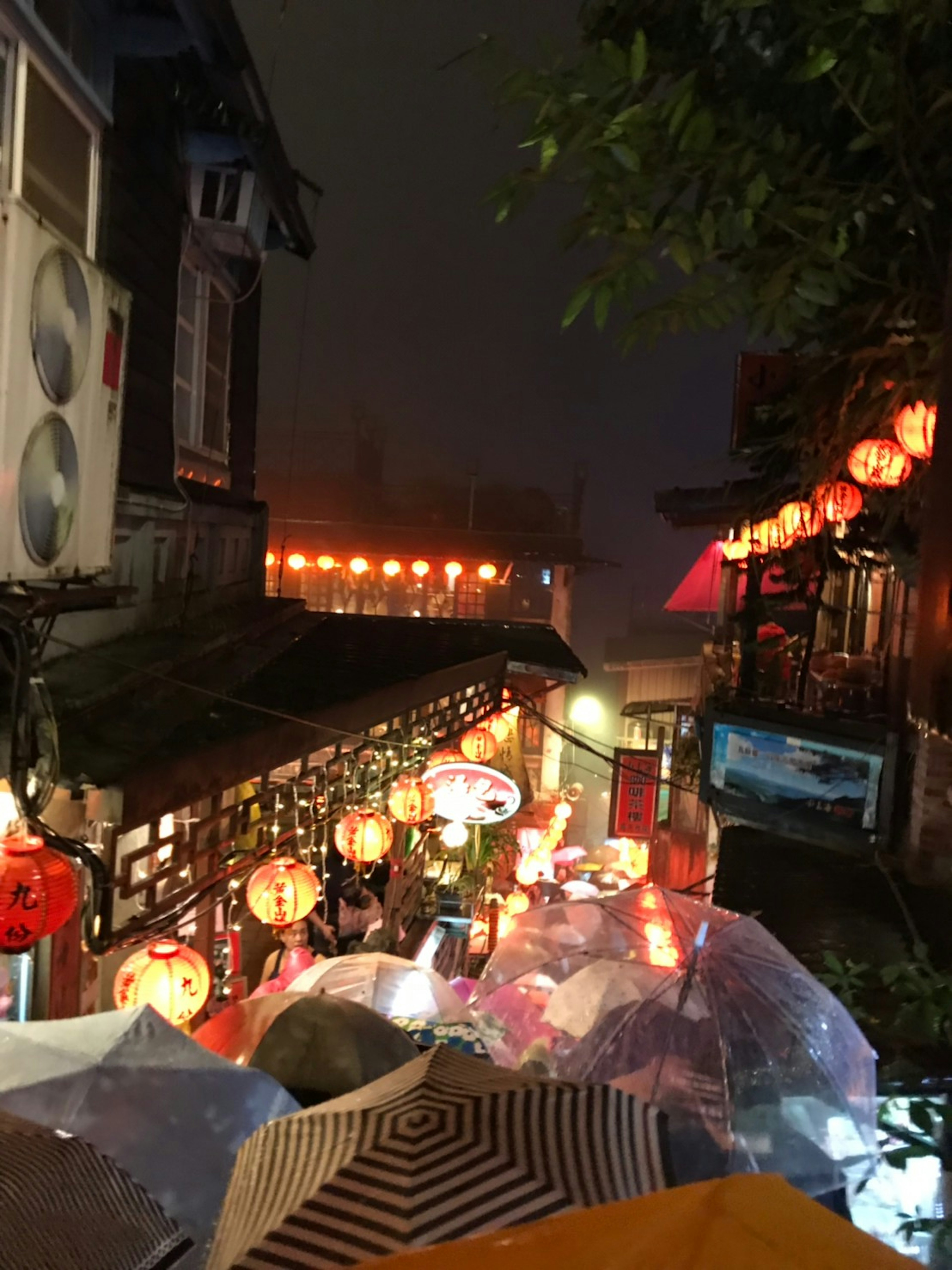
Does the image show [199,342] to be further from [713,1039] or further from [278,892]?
[713,1039]

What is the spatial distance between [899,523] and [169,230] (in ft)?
26.3

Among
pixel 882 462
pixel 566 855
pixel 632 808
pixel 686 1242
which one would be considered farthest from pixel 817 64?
pixel 566 855

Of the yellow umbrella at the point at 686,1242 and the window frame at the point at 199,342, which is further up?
the window frame at the point at 199,342

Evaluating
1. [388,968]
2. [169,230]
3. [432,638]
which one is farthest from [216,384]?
[388,968]

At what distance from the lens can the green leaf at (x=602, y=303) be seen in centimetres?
455

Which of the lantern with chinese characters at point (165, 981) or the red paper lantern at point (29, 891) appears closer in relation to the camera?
the red paper lantern at point (29, 891)

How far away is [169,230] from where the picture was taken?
30.0ft

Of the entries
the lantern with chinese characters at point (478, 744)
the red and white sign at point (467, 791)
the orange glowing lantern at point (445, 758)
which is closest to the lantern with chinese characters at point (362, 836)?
the red and white sign at point (467, 791)

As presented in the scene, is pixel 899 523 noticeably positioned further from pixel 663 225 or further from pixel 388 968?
pixel 388 968

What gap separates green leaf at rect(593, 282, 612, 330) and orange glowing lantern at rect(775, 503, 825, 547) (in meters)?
5.07

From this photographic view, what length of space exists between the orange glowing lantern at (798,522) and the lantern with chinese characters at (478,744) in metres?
5.16

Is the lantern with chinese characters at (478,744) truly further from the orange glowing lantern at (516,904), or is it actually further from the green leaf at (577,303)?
the green leaf at (577,303)

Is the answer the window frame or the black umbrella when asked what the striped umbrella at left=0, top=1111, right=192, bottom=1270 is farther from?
the window frame

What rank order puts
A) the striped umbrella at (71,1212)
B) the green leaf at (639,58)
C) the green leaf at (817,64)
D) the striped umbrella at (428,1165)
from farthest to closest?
1. the green leaf at (817,64)
2. the green leaf at (639,58)
3. the striped umbrella at (71,1212)
4. the striped umbrella at (428,1165)
